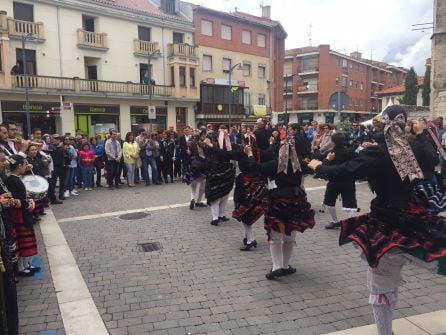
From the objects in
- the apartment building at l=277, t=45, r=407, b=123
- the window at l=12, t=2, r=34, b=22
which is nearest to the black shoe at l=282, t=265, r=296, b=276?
the window at l=12, t=2, r=34, b=22

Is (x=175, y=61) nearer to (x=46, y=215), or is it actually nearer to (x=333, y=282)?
(x=46, y=215)

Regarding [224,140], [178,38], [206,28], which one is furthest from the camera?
[206,28]

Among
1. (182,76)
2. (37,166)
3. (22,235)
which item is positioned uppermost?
(182,76)

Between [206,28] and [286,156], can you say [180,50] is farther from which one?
[286,156]

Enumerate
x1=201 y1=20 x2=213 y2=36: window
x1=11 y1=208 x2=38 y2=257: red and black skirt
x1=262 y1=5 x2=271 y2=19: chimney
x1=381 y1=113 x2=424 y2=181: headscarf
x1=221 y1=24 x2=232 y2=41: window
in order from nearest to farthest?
1. x1=381 y1=113 x2=424 y2=181: headscarf
2. x1=11 y1=208 x2=38 y2=257: red and black skirt
3. x1=201 y1=20 x2=213 y2=36: window
4. x1=221 y1=24 x2=232 y2=41: window
5. x1=262 y1=5 x2=271 y2=19: chimney

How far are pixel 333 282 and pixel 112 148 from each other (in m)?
9.58

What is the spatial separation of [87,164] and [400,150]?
10.9m

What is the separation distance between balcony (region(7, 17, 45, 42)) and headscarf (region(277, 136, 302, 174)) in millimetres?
24658

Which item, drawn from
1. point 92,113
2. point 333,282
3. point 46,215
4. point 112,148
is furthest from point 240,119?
point 333,282

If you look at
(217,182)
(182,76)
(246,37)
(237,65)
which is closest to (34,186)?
(217,182)

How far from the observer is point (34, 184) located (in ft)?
21.8

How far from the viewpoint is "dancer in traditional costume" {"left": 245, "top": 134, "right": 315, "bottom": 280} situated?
4.62 m

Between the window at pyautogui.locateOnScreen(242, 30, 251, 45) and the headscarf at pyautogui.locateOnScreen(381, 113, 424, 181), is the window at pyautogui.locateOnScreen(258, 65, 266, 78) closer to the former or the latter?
the window at pyautogui.locateOnScreen(242, 30, 251, 45)

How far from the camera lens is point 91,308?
416 cm
